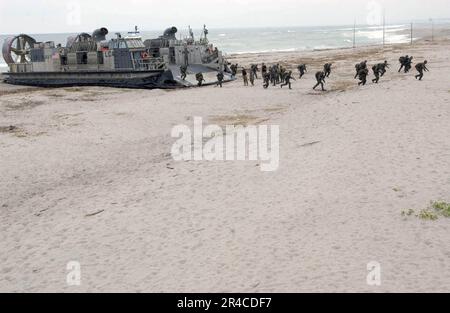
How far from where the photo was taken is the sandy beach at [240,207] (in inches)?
261

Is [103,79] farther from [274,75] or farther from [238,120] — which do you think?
[238,120]

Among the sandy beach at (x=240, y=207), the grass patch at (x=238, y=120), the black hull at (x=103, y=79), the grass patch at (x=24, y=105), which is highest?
the black hull at (x=103, y=79)

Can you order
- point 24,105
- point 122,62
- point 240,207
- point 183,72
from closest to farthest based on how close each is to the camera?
1. point 240,207
2. point 24,105
3. point 183,72
4. point 122,62

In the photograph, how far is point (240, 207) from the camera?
356 inches

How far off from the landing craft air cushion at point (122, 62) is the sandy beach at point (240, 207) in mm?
12674

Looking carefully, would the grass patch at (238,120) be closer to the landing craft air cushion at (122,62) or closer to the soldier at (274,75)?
the soldier at (274,75)

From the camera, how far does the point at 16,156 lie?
1431 cm

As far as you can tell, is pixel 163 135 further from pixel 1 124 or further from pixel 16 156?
pixel 1 124

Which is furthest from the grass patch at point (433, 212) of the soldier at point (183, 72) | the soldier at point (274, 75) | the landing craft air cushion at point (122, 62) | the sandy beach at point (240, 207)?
the soldier at point (183, 72)

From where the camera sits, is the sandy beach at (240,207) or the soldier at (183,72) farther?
the soldier at (183,72)

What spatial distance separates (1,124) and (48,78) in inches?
597

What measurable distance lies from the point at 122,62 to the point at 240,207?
23.8 metres

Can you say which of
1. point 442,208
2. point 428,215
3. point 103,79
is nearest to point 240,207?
point 428,215

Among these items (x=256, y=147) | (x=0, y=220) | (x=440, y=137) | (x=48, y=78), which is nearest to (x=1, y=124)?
(x=0, y=220)
